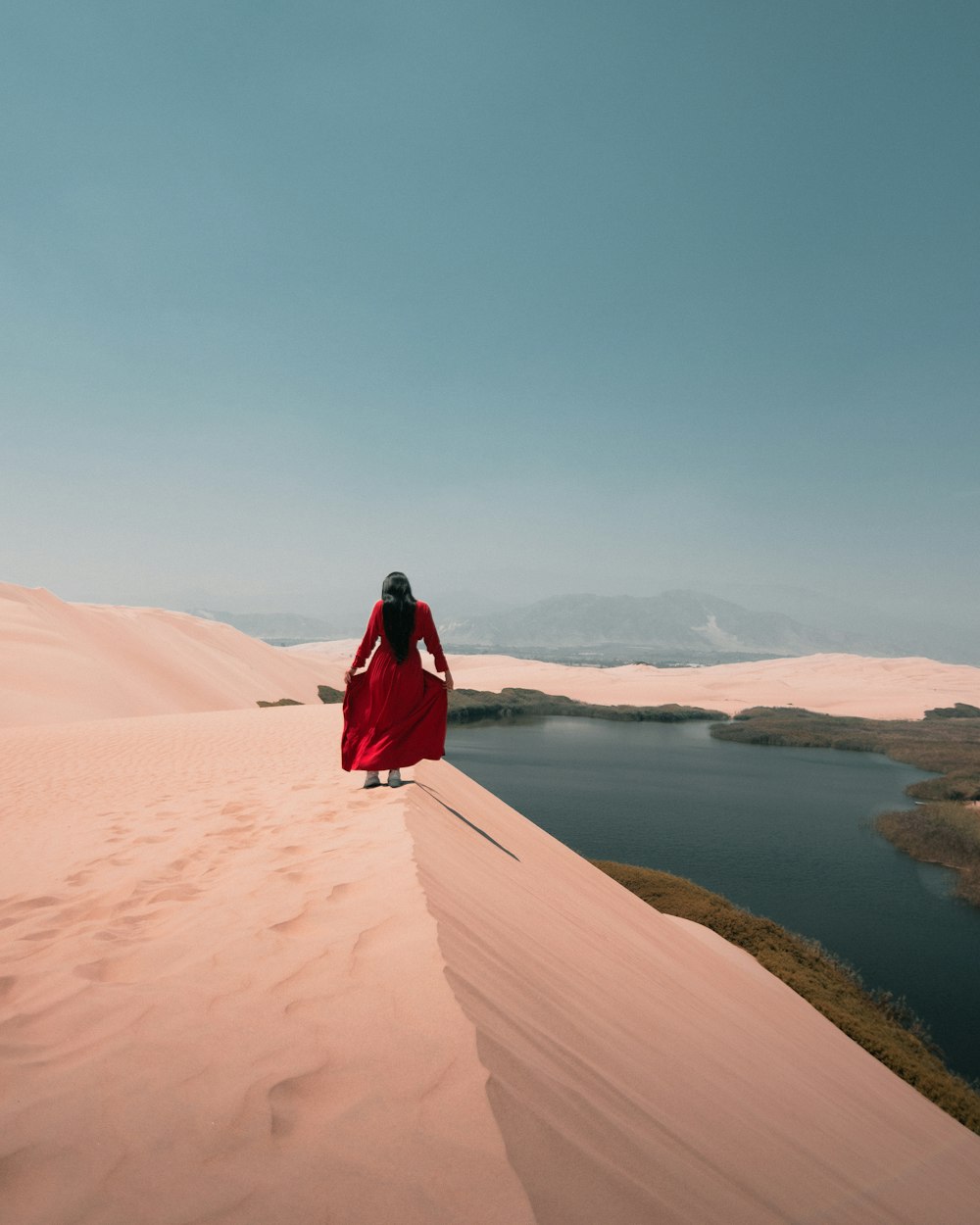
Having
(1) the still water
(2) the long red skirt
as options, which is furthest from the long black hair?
(1) the still water

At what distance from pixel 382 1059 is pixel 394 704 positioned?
3.74 meters

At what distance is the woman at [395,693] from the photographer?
5.30 meters

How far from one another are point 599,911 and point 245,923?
11.2 feet

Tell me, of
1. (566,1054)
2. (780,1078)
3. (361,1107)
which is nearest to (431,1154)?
(361,1107)

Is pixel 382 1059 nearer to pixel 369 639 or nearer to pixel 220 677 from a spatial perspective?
pixel 369 639

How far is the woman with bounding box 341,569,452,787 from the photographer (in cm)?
530

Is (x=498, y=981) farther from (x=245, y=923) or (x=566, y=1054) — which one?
(x=245, y=923)

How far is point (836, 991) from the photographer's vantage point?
8.55 meters

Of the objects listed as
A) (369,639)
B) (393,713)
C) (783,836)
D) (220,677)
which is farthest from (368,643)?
(220,677)

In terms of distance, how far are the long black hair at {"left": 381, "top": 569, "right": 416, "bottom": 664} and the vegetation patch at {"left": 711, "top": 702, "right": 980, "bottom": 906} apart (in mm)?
14429

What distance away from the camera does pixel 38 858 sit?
4387 mm

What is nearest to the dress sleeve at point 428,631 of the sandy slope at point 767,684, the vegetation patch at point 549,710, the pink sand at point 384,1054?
the pink sand at point 384,1054

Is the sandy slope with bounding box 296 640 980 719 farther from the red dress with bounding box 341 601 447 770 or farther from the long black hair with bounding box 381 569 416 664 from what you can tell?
the long black hair with bounding box 381 569 416 664

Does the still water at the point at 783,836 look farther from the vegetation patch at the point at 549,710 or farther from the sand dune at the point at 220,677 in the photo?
the sand dune at the point at 220,677
